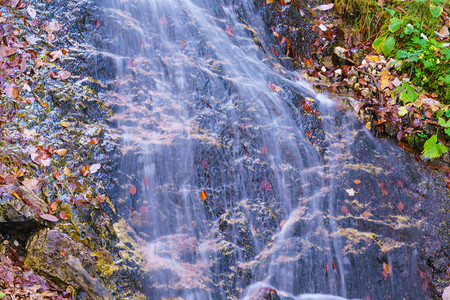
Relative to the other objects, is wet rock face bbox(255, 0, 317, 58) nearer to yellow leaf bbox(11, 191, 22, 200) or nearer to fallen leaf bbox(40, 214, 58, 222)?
fallen leaf bbox(40, 214, 58, 222)

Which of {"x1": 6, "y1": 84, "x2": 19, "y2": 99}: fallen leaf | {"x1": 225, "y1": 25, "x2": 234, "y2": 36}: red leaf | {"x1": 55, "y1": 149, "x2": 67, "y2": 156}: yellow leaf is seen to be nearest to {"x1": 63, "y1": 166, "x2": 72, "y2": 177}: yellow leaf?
{"x1": 55, "y1": 149, "x2": 67, "y2": 156}: yellow leaf

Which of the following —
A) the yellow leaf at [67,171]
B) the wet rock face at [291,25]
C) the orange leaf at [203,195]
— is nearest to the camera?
the yellow leaf at [67,171]

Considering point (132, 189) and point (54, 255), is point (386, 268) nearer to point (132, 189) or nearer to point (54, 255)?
point (132, 189)

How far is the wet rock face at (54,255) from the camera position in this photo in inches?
105

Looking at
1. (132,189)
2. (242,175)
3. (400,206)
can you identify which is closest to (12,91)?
(132,189)

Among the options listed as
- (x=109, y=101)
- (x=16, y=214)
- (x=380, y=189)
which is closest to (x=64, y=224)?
(x=16, y=214)

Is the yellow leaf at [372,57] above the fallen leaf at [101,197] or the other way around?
above

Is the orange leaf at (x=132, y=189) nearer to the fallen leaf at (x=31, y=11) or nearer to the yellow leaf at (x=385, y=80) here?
the fallen leaf at (x=31, y=11)

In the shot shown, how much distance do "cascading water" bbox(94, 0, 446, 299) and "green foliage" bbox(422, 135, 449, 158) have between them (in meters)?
0.27

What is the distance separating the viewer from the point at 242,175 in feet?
12.0

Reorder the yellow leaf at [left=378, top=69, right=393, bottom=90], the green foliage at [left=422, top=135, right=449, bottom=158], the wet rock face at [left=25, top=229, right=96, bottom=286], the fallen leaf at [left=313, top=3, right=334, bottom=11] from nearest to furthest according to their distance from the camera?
the wet rock face at [left=25, top=229, right=96, bottom=286] < the green foliage at [left=422, top=135, right=449, bottom=158] < the yellow leaf at [left=378, top=69, right=393, bottom=90] < the fallen leaf at [left=313, top=3, right=334, bottom=11]

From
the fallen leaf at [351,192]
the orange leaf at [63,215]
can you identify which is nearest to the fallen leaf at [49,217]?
the orange leaf at [63,215]

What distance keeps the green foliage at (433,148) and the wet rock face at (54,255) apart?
15.1ft

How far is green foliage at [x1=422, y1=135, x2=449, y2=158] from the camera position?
171 inches
